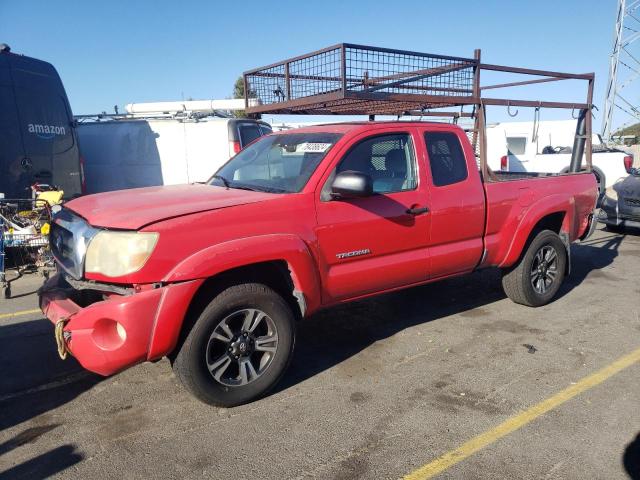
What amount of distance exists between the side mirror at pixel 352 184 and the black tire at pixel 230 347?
0.85 m

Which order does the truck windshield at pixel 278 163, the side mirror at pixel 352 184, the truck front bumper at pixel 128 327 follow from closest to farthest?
the truck front bumper at pixel 128 327
the side mirror at pixel 352 184
the truck windshield at pixel 278 163

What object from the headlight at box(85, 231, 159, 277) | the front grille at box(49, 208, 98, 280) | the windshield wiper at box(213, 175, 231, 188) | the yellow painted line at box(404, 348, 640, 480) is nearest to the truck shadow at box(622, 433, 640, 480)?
the yellow painted line at box(404, 348, 640, 480)

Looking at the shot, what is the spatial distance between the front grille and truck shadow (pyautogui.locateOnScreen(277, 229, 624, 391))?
1605 millimetres

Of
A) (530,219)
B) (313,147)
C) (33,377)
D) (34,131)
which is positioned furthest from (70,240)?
(34,131)

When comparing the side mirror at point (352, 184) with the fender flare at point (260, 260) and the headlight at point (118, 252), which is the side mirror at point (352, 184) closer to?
the fender flare at point (260, 260)

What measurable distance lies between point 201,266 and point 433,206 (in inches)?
82.1

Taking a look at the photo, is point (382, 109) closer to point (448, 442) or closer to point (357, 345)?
point (357, 345)

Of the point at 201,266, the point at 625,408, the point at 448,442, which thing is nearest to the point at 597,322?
the point at 625,408

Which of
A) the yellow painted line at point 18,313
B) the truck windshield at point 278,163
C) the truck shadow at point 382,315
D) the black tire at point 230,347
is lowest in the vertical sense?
the truck shadow at point 382,315

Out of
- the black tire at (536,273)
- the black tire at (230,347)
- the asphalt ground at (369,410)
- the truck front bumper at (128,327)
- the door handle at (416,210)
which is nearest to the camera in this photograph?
the asphalt ground at (369,410)

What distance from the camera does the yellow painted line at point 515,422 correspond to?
9.15 feet

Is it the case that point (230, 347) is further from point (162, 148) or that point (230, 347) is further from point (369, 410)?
point (162, 148)

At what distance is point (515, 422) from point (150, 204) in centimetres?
273

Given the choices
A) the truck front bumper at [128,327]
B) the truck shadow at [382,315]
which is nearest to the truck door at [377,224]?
the truck shadow at [382,315]
